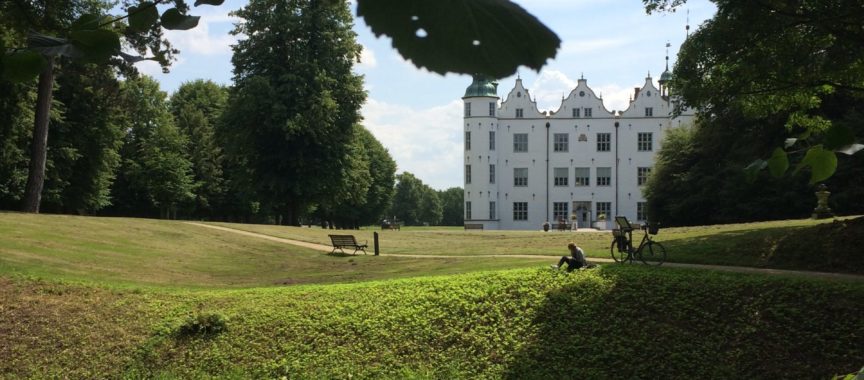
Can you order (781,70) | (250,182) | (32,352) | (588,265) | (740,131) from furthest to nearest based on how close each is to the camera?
(250,182)
(740,131)
(588,265)
(781,70)
(32,352)

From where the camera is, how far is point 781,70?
11.6 metres

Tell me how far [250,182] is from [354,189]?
22.3 ft

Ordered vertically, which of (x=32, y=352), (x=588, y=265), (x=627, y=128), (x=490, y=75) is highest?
(x=627, y=128)

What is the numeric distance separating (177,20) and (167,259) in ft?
63.3

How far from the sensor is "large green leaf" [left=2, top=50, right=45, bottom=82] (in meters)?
1.18

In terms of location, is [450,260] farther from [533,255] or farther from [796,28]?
[796,28]

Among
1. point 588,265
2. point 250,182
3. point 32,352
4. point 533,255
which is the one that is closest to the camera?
point 32,352

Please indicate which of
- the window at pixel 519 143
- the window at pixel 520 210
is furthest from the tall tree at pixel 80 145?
the window at pixel 520 210

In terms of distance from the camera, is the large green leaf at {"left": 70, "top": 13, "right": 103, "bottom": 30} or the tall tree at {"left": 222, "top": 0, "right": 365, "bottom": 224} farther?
the tall tree at {"left": 222, "top": 0, "right": 365, "bottom": 224}

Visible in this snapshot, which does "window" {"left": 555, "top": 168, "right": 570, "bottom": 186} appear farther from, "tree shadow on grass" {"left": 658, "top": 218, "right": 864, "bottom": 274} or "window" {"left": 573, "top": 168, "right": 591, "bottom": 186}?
"tree shadow on grass" {"left": 658, "top": 218, "right": 864, "bottom": 274}

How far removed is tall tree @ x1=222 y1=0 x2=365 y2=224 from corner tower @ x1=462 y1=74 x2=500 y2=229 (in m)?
16.3

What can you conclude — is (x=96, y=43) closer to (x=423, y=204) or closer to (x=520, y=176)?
(x=520, y=176)

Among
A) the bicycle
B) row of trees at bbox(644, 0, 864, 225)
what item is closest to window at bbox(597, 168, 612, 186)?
row of trees at bbox(644, 0, 864, 225)

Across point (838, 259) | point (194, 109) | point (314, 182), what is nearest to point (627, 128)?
point (314, 182)
